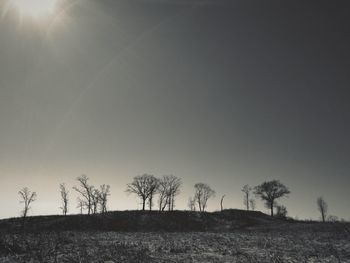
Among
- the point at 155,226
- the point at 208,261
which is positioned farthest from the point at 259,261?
the point at 155,226

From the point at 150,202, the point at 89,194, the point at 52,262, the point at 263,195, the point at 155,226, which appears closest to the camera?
the point at 52,262

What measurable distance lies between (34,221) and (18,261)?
1977 inches

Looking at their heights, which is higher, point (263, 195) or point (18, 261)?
point (263, 195)

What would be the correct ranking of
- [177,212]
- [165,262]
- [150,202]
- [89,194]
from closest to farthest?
1. [165,262]
2. [177,212]
3. [89,194]
4. [150,202]

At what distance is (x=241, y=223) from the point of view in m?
62.3

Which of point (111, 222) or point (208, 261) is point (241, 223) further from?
point (208, 261)

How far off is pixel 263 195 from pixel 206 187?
58.3 feet

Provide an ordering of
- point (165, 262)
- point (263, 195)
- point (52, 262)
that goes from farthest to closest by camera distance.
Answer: point (263, 195) → point (165, 262) → point (52, 262)

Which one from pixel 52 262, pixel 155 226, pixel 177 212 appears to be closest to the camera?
pixel 52 262

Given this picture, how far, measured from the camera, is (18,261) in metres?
14.3

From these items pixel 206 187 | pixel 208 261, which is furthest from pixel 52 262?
pixel 206 187

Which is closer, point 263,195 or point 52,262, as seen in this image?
point 52,262

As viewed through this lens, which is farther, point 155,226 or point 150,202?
point 150,202

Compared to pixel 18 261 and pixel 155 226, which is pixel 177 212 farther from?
pixel 18 261
